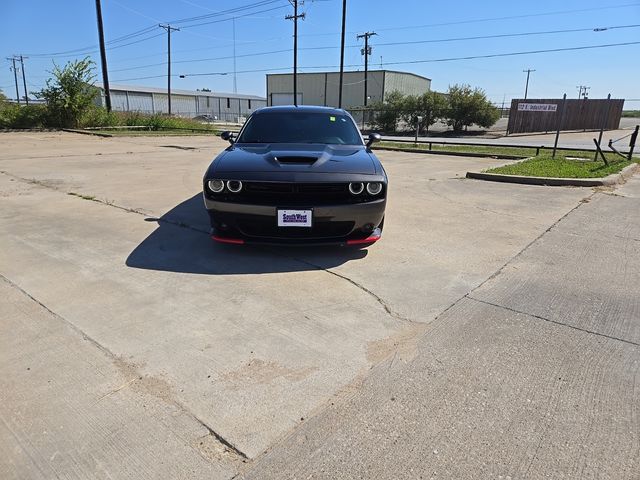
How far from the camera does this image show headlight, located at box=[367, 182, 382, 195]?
405 cm

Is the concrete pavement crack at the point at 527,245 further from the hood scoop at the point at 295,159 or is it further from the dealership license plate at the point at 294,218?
the hood scoop at the point at 295,159

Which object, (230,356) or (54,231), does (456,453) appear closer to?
(230,356)

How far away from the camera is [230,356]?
2.65m

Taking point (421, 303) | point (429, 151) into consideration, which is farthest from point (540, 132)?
point (421, 303)

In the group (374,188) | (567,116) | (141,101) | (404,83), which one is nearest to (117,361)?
(374,188)

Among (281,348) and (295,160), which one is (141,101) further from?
(281,348)

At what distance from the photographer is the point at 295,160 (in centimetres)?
418

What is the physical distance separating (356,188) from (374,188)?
176mm

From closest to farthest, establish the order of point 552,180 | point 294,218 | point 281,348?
point 281,348 → point 294,218 → point 552,180

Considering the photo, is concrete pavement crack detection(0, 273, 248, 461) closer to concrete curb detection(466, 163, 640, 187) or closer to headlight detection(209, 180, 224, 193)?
headlight detection(209, 180, 224, 193)

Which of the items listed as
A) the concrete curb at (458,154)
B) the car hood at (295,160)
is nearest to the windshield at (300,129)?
the car hood at (295,160)

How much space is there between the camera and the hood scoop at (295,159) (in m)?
4.15

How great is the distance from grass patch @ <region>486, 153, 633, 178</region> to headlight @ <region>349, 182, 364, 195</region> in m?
6.53

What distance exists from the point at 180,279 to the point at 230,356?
1345 millimetres
